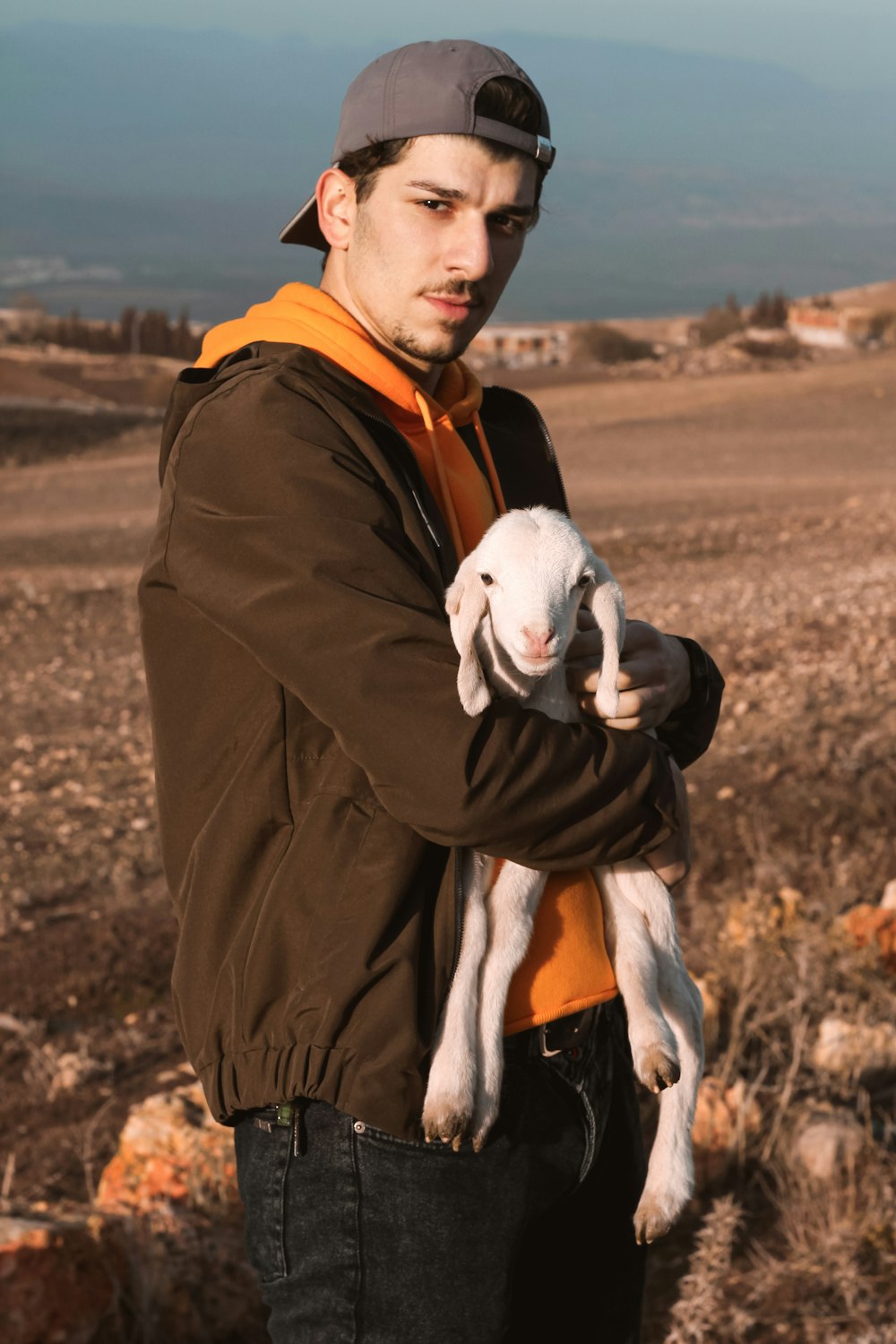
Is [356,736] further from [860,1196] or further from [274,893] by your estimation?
[860,1196]

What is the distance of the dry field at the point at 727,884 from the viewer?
3729mm

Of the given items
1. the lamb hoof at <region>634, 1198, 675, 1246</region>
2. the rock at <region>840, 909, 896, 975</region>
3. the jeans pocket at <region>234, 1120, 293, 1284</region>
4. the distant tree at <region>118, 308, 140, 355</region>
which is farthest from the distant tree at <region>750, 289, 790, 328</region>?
the jeans pocket at <region>234, 1120, 293, 1284</region>

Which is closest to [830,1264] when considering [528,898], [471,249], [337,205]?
[528,898]

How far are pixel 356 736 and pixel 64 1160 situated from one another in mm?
2973

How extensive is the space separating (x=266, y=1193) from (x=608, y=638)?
977 millimetres

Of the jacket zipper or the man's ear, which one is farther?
the man's ear

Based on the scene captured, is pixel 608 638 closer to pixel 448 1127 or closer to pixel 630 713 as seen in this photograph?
pixel 630 713

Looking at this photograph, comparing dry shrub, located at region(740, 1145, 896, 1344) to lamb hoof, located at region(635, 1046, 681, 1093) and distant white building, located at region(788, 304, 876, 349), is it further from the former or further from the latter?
distant white building, located at region(788, 304, 876, 349)

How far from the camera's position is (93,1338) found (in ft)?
10.9

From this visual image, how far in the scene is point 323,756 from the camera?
1957mm

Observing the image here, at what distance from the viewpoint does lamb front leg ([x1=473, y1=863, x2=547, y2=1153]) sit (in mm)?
1951

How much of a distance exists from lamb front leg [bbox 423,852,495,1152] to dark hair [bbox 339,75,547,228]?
3.61 feet

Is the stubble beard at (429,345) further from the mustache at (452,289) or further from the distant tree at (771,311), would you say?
the distant tree at (771,311)

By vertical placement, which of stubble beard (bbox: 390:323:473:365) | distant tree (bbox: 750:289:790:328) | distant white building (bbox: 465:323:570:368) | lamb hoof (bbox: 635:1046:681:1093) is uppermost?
stubble beard (bbox: 390:323:473:365)
